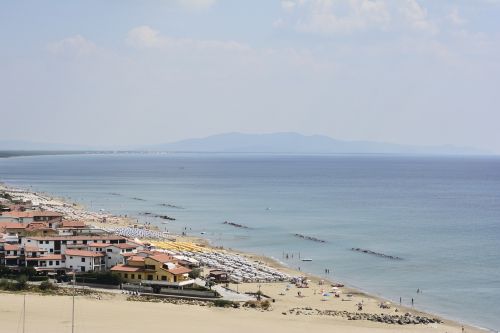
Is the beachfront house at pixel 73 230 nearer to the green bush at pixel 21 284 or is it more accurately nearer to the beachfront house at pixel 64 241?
the beachfront house at pixel 64 241

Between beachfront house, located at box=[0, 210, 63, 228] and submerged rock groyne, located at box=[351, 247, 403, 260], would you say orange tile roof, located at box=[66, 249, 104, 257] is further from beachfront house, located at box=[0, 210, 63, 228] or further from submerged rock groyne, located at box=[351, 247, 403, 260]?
submerged rock groyne, located at box=[351, 247, 403, 260]

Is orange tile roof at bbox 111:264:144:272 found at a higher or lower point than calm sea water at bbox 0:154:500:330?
higher

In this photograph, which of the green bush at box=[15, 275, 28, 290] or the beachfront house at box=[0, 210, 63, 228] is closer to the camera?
the green bush at box=[15, 275, 28, 290]

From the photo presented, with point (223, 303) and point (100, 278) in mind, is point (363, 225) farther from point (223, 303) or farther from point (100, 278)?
point (223, 303)

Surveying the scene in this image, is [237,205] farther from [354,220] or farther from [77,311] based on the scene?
[77,311]

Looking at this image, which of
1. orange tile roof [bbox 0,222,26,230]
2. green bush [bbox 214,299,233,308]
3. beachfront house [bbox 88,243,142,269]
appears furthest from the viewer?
orange tile roof [bbox 0,222,26,230]

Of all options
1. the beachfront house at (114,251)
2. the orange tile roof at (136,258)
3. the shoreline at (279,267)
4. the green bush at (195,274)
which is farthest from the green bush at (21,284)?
the shoreline at (279,267)

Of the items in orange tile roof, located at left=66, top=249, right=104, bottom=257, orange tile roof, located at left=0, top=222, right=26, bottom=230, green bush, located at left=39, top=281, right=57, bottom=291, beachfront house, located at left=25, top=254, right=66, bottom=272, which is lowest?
green bush, located at left=39, top=281, right=57, bottom=291

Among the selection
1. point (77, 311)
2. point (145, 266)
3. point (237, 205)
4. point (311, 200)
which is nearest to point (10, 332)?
point (77, 311)

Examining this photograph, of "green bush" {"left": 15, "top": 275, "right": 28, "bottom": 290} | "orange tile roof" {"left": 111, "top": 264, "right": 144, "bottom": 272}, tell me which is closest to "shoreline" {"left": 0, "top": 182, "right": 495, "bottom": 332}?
"orange tile roof" {"left": 111, "top": 264, "right": 144, "bottom": 272}
